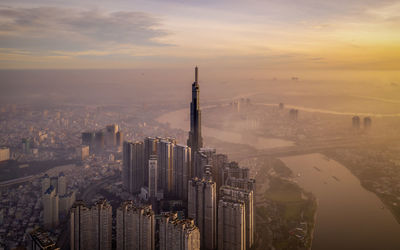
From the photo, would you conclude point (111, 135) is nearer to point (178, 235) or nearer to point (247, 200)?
point (247, 200)

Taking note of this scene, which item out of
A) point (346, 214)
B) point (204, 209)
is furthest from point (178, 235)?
point (346, 214)

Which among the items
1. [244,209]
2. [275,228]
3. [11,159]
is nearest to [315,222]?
[275,228]


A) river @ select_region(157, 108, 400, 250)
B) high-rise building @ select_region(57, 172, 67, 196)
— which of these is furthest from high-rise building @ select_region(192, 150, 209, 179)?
high-rise building @ select_region(57, 172, 67, 196)

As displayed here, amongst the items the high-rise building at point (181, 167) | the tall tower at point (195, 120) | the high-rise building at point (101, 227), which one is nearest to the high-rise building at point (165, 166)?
the high-rise building at point (181, 167)

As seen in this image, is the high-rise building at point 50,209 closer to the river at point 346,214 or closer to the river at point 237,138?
the river at point 346,214

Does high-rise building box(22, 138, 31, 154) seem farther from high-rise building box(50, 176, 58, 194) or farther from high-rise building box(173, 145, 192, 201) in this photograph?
high-rise building box(173, 145, 192, 201)

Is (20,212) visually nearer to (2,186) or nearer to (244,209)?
(2,186)
